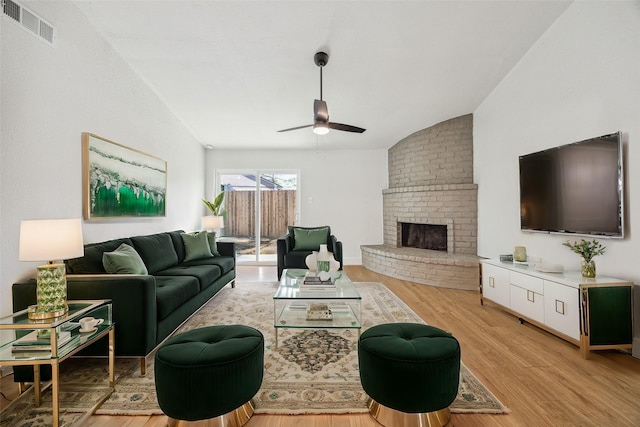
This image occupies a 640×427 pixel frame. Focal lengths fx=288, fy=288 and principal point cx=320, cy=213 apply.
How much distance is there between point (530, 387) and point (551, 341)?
0.97m

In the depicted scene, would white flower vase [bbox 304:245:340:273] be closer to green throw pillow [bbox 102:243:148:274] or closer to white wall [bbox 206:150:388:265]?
green throw pillow [bbox 102:243:148:274]

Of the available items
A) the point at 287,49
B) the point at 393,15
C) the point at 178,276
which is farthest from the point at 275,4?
the point at 178,276

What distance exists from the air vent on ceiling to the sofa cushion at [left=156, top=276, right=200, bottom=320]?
84.6 inches

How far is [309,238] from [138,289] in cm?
303

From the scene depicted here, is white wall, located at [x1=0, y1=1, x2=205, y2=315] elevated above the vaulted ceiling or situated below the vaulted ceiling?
below

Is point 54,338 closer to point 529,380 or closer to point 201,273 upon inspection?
point 201,273

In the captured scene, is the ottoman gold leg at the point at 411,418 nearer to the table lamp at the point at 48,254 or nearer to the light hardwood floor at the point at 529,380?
the light hardwood floor at the point at 529,380

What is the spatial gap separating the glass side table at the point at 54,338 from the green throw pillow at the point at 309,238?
3.04 metres

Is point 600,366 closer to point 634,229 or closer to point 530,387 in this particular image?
point 530,387

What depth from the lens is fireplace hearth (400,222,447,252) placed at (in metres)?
5.28

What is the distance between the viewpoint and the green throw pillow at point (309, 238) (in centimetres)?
477

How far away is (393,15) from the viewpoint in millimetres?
2633

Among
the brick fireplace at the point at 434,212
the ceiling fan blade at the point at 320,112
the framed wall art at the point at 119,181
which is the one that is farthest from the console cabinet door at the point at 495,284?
the framed wall art at the point at 119,181

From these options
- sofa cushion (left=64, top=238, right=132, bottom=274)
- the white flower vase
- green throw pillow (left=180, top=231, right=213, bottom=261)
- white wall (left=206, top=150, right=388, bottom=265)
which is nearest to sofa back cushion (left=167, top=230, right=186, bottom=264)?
green throw pillow (left=180, top=231, right=213, bottom=261)
